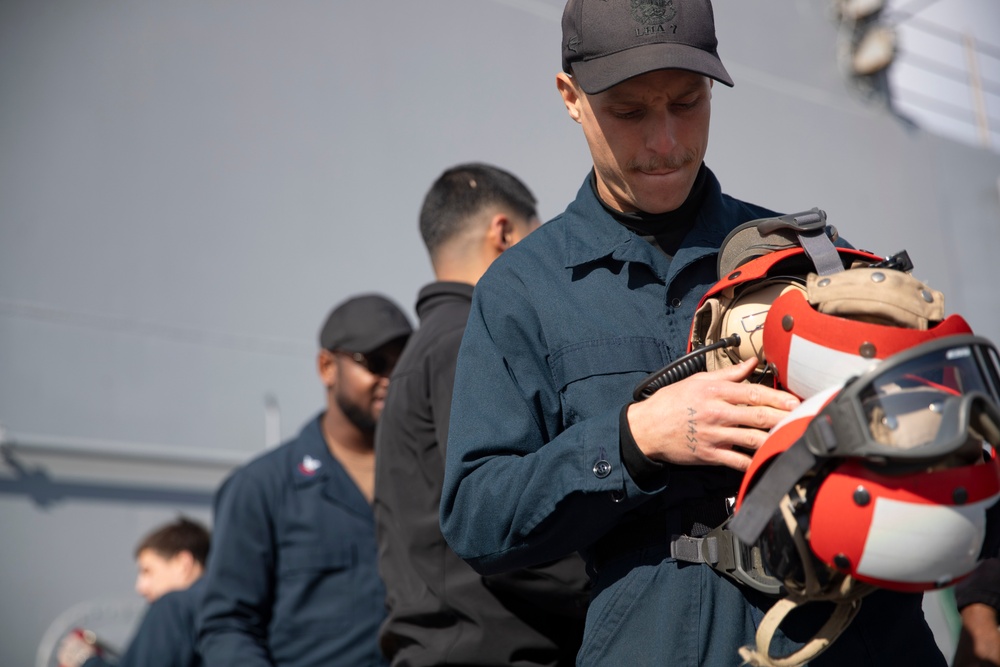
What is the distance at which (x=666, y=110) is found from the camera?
1501 millimetres

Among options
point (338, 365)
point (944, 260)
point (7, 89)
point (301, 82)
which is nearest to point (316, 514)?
point (338, 365)

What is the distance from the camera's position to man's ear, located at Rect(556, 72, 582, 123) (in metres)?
1.64

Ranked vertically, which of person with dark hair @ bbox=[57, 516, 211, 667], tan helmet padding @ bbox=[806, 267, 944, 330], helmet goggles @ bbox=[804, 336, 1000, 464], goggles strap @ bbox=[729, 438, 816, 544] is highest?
tan helmet padding @ bbox=[806, 267, 944, 330]

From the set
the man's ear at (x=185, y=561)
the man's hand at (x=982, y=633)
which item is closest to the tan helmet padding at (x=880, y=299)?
the man's hand at (x=982, y=633)

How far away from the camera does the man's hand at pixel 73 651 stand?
15.1ft

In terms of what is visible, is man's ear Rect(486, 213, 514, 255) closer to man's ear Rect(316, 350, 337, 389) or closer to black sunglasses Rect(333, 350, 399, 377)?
black sunglasses Rect(333, 350, 399, 377)

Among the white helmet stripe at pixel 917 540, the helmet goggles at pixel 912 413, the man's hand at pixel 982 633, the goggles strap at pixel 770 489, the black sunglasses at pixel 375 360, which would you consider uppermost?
the black sunglasses at pixel 375 360

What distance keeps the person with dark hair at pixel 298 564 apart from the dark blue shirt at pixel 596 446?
76.4 inches

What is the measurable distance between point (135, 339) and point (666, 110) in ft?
13.6

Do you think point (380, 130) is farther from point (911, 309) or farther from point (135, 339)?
point (911, 309)

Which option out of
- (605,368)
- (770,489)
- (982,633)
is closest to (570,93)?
(605,368)

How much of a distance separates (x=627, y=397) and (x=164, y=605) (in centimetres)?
320

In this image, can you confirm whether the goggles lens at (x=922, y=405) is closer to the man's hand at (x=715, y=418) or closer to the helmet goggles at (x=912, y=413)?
the helmet goggles at (x=912, y=413)

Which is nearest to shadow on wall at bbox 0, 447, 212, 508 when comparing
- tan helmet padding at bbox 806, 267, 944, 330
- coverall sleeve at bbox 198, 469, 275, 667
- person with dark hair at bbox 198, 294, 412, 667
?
person with dark hair at bbox 198, 294, 412, 667
